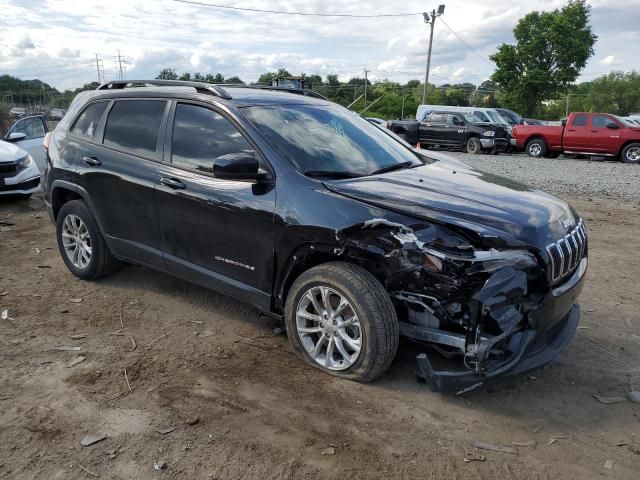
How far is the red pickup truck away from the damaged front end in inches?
676

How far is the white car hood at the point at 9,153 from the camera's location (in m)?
8.76

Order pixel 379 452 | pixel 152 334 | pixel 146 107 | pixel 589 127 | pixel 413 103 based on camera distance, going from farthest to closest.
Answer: pixel 413 103
pixel 589 127
pixel 146 107
pixel 152 334
pixel 379 452

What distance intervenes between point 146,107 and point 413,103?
56756 millimetres

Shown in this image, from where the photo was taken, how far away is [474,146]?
2081 centimetres

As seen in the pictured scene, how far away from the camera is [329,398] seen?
3.26 metres

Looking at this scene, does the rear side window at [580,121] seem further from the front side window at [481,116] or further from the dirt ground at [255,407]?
the dirt ground at [255,407]

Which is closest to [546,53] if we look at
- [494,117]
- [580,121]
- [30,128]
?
[494,117]

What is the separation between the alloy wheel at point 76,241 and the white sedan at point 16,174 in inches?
174

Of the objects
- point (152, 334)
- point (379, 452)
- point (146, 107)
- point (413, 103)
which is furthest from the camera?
point (413, 103)

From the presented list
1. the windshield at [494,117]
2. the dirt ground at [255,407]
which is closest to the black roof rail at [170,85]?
the dirt ground at [255,407]

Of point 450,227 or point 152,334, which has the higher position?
point 450,227

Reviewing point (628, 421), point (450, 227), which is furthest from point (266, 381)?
point (628, 421)

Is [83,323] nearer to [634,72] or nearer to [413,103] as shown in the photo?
[413,103]

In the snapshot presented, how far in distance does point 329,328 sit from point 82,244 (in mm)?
2943
